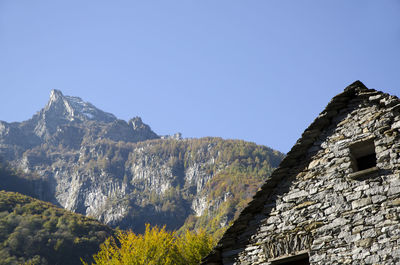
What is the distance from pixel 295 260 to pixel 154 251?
2326 centimetres

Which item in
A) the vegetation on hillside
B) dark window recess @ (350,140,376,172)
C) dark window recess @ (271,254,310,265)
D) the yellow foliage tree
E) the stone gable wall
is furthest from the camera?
the vegetation on hillside

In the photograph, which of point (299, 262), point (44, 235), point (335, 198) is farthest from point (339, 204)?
point (44, 235)

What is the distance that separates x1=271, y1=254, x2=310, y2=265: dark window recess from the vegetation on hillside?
65898 millimetres

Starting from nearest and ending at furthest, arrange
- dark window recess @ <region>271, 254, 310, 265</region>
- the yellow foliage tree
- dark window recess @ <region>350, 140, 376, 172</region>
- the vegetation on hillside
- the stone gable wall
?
1. the stone gable wall
2. dark window recess @ <region>271, 254, 310, 265</region>
3. dark window recess @ <region>350, 140, 376, 172</region>
4. the yellow foliage tree
5. the vegetation on hillside

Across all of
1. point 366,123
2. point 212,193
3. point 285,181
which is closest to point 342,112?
point 366,123

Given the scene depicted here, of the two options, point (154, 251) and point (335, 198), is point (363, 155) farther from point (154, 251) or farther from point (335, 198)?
point (154, 251)

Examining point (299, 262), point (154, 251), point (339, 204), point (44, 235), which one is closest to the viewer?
point (339, 204)

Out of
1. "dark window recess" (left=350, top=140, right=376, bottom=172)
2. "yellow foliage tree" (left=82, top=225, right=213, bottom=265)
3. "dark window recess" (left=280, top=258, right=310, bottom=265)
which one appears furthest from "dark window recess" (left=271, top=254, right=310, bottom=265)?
"yellow foliage tree" (left=82, top=225, right=213, bottom=265)

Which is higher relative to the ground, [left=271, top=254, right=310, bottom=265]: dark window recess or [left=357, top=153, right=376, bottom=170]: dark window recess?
[left=357, top=153, right=376, bottom=170]: dark window recess

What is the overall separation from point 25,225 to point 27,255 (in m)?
11.7

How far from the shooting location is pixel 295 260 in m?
9.35

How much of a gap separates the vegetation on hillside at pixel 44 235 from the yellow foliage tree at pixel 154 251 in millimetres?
40898

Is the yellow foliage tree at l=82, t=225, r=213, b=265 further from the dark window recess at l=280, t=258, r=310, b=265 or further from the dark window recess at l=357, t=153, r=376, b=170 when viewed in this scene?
the dark window recess at l=357, t=153, r=376, b=170

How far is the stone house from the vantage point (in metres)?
8.66
